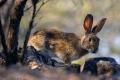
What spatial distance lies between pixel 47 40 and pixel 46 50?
484 millimetres

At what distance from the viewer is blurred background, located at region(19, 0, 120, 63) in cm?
1656

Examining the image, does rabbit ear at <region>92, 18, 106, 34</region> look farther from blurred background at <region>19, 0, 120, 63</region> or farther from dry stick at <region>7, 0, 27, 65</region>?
blurred background at <region>19, 0, 120, 63</region>

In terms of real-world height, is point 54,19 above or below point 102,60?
below

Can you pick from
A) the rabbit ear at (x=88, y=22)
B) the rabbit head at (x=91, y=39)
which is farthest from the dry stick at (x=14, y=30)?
the rabbit head at (x=91, y=39)

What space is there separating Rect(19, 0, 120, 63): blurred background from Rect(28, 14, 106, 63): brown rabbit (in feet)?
25.8

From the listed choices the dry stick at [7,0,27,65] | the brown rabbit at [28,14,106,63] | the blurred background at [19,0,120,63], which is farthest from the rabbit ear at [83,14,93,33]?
the blurred background at [19,0,120,63]

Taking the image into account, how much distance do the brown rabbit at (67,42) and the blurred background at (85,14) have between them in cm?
787

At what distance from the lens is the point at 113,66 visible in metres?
5.71

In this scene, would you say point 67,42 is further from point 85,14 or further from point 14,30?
point 85,14

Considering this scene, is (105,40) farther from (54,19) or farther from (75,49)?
(75,49)

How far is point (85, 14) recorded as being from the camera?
16359mm

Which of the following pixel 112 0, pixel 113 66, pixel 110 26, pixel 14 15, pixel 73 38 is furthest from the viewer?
pixel 110 26

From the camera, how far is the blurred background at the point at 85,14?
54.3ft

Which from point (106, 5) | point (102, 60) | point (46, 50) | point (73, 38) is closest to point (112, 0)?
point (106, 5)
